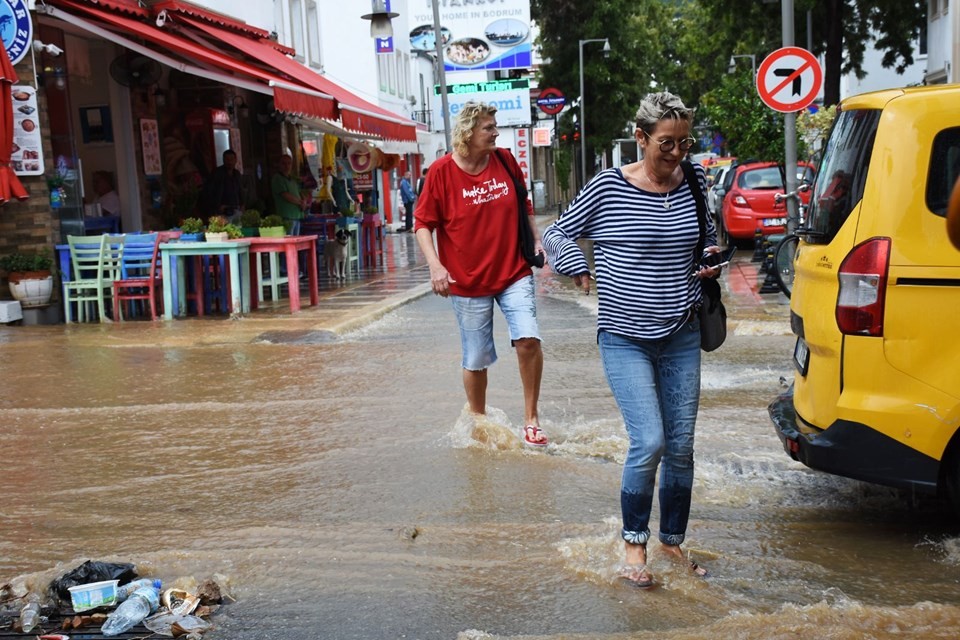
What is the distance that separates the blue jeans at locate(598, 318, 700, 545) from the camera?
4.63m

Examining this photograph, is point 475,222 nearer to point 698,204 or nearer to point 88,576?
point 698,204

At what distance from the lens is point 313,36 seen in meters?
27.5

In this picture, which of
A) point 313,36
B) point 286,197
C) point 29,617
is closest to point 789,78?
point 286,197

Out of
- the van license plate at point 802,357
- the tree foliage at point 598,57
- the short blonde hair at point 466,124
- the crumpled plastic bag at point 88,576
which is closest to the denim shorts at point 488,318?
the short blonde hair at point 466,124

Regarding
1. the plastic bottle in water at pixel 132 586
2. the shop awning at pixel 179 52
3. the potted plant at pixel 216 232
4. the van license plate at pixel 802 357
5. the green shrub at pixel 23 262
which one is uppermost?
the shop awning at pixel 179 52

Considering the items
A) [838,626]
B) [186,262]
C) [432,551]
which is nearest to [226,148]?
[186,262]

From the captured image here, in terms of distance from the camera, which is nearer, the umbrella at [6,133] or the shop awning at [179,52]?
the umbrella at [6,133]

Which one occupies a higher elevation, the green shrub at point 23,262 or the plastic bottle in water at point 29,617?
the green shrub at point 23,262

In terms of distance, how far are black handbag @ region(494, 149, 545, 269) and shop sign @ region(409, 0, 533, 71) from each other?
2735cm

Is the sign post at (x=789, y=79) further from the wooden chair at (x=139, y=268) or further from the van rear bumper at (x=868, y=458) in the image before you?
the van rear bumper at (x=868, y=458)

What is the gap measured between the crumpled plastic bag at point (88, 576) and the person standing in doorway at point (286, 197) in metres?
13.5

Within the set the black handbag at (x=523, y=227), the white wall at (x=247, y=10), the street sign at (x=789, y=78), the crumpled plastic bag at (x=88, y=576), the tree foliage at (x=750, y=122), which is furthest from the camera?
the tree foliage at (x=750, y=122)

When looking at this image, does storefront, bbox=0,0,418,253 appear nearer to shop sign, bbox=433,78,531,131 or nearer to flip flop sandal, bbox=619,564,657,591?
flip flop sandal, bbox=619,564,657,591

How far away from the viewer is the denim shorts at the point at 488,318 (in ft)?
22.7
